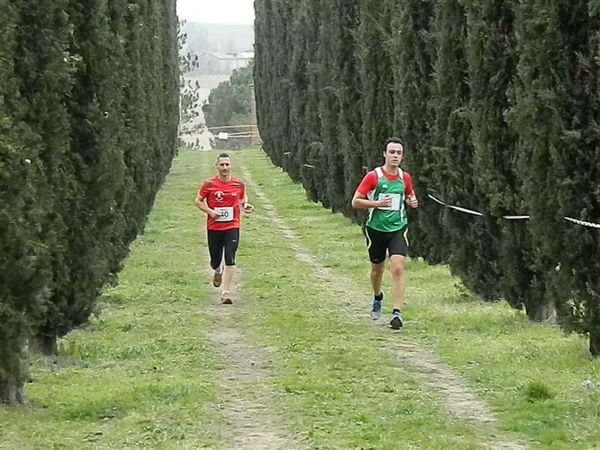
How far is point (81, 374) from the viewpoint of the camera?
31.6ft

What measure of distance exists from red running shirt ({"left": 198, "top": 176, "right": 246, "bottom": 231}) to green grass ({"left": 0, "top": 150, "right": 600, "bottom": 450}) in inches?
35.2

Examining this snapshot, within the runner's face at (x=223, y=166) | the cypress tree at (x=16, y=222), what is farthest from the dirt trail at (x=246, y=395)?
A: the runner's face at (x=223, y=166)

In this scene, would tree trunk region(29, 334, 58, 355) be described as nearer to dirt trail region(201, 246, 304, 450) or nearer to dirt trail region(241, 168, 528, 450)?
dirt trail region(201, 246, 304, 450)

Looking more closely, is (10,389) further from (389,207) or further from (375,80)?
(375,80)

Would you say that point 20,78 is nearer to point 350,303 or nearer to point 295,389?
point 295,389

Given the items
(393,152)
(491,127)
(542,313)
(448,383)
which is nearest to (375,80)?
(491,127)

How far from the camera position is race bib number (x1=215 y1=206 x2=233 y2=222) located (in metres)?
14.2

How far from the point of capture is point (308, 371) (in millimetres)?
9477

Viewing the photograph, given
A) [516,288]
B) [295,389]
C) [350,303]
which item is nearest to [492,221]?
[516,288]

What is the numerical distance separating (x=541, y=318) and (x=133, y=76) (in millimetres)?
7404

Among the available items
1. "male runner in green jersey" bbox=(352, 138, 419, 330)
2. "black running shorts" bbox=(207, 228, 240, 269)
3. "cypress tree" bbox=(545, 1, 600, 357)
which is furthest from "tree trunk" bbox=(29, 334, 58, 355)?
"cypress tree" bbox=(545, 1, 600, 357)

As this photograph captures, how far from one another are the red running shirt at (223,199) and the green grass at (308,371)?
895 mm

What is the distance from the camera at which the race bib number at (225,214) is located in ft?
46.8

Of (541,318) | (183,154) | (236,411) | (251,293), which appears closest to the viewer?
(236,411)
